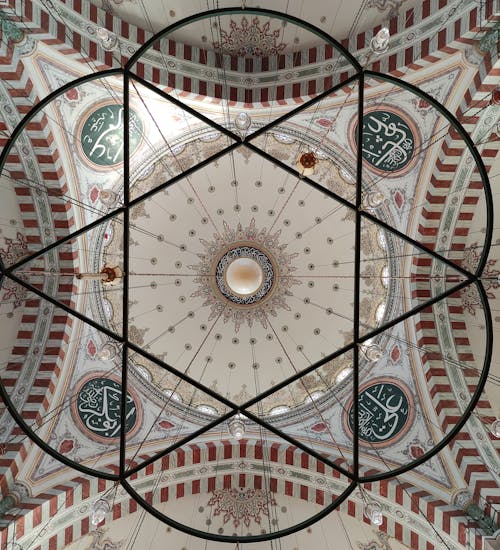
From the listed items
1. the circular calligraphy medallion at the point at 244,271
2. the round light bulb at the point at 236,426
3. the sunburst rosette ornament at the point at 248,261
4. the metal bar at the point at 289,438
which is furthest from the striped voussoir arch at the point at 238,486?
the metal bar at the point at 289,438

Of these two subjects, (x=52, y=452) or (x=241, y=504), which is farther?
(x=241, y=504)

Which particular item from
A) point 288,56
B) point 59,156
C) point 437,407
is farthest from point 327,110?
point 437,407

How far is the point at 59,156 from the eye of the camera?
8.77 m

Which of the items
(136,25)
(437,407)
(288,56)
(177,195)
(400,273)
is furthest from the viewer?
(177,195)

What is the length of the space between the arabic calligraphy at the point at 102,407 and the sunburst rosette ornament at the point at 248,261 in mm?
2937

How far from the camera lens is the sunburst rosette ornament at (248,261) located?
12.1m

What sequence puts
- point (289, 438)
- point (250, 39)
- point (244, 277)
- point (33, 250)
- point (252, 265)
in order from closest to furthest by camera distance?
1. point (289, 438)
2. point (250, 39)
3. point (33, 250)
4. point (244, 277)
5. point (252, 265)

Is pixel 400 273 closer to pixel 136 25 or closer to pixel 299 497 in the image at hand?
pixel 299 497

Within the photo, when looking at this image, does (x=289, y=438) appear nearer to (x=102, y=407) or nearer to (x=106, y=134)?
(x=102, y=407)

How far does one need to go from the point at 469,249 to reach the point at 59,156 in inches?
274

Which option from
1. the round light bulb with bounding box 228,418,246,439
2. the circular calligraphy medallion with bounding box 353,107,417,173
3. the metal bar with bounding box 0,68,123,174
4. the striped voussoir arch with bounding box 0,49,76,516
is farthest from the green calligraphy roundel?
the round light bulb with bounding box 228,418,246,439

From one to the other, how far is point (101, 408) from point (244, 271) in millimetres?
4139

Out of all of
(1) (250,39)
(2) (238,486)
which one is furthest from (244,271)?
(1) (250,39)

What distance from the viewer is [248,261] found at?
1205 centimetres
